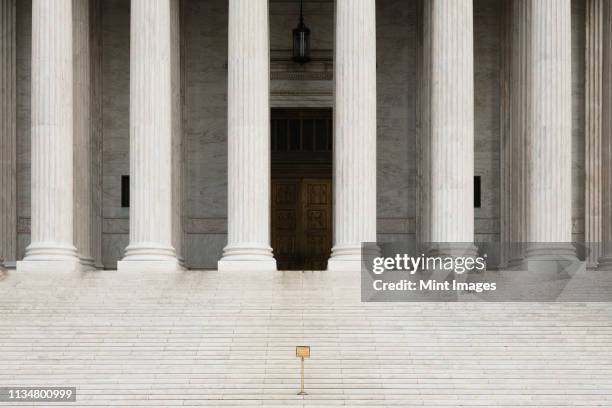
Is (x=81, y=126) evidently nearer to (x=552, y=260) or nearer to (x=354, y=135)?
(x=354, y=135)

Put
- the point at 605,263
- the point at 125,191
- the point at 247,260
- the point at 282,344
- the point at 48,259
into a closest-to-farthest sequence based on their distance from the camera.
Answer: the point at 282,344
the point at 247,260
the point at 48,259
the point at 605,263
the point at 125,191

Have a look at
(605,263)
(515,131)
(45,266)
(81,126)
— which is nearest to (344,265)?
(45,266)

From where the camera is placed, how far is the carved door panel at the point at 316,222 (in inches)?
3334

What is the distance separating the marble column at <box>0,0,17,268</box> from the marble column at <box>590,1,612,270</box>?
34.1 metres

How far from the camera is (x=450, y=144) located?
69.6m

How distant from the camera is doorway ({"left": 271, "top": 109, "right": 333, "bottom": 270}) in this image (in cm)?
8394

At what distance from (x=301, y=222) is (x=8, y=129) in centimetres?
1898

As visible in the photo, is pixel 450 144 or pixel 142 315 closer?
pixel 142 315

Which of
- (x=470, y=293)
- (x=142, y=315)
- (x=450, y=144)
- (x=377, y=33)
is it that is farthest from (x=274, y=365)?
(x=377, y=33)

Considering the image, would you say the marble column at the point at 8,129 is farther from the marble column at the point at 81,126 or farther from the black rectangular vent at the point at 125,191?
the black rectangular vent at the point at 125,191

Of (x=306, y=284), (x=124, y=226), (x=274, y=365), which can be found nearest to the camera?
(x=274, y=365)

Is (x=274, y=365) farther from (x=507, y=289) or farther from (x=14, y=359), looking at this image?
(x=507, y=289)

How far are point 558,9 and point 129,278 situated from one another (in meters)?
26.3

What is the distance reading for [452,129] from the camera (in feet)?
229
